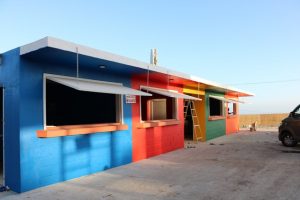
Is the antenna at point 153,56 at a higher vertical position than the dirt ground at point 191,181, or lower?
higher

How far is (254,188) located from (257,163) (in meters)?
2.49

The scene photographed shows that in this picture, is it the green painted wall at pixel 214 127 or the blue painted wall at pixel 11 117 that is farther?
the green painted wall at pixel 214 127

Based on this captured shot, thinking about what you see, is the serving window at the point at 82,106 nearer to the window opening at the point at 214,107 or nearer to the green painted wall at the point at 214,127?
the green painted wall at the point at 214,127

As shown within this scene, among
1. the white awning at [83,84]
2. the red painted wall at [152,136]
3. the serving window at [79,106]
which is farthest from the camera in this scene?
the red painted wall at [152,136]

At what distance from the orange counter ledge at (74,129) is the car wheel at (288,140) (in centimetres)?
633

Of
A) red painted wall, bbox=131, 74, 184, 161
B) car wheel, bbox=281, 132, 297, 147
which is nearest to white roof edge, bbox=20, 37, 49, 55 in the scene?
red painted wall, bbox=131, 74, 184, 161

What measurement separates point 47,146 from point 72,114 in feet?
13.8

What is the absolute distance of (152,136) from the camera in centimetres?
884

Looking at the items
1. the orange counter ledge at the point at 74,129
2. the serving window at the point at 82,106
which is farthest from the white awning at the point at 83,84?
→ the orange counter ledge at the point at 74,129

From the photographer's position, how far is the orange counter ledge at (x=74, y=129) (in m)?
5.37

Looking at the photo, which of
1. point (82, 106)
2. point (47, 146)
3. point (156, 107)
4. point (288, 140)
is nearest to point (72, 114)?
point (82, 106)

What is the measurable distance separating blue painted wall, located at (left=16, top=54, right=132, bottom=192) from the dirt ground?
0.23 metres

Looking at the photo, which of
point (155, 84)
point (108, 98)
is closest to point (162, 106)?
point (155, 84)

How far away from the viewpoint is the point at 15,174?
17.0 ft
